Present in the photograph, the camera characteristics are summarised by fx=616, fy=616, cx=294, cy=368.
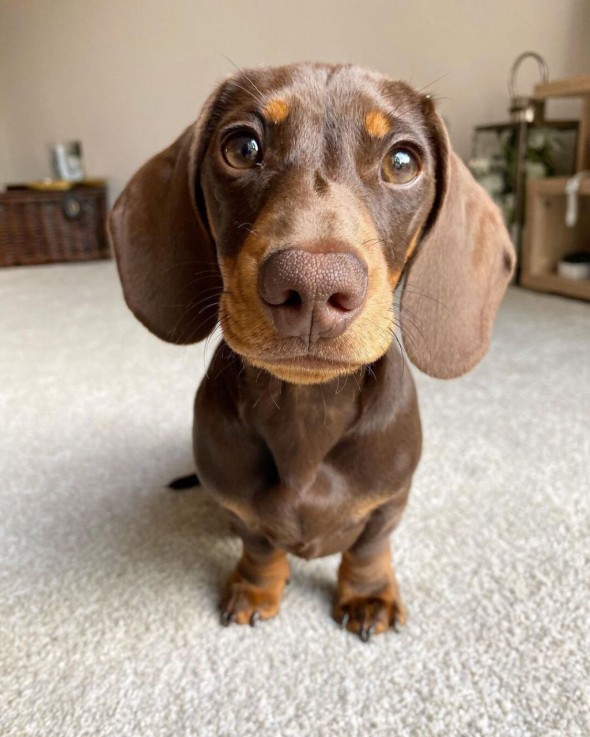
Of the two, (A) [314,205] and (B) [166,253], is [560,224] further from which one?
(A) [314,205]

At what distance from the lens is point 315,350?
2.26ft

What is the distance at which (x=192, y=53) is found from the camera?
Result: 15.2ft

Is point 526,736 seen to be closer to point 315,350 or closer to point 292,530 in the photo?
point 292,530

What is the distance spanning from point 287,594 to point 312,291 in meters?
0.73

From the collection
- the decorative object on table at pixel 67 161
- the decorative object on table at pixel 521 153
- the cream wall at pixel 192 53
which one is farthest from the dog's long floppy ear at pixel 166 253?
the decorative object on table at pixel 67 161

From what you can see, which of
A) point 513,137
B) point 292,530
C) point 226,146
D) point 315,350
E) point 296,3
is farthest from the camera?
point 296,3

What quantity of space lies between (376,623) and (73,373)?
155 centimetres

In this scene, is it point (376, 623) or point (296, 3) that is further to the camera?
point (296, 3)

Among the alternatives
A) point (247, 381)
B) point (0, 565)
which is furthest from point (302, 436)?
point (0, 565)

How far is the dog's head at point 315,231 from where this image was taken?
68 cm

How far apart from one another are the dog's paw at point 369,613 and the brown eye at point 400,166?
70 cm

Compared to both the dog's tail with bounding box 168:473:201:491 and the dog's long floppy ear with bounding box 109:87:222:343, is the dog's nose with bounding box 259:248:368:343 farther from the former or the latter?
the dog's tail with bounding box 168:473:201:491

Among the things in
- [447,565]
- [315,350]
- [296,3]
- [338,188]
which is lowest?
[447,565]

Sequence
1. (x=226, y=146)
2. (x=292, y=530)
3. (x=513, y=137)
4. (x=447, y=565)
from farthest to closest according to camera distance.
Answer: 1. (x=513, y=137)
2. (x=447, y=565)
3. (x=292, y=530)
4. (x=226, y=146)
